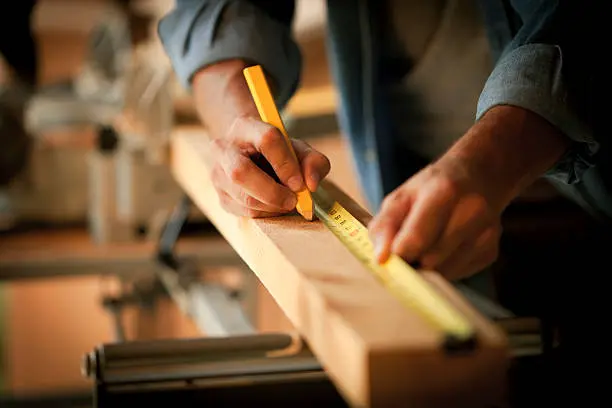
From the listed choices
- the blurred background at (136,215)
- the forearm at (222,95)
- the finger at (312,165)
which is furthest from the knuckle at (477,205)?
the blurred background at (136,215)

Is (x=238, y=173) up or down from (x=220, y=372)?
up

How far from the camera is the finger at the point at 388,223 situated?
19.3 inches

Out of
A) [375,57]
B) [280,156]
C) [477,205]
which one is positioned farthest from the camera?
[375,57]

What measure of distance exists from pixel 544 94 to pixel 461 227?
13 cm

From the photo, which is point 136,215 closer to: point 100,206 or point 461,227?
point 100,206

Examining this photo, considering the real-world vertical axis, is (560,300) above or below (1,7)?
below

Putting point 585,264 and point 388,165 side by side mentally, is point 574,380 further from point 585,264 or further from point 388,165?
point 585,264

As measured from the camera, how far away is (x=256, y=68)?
67 centimetres

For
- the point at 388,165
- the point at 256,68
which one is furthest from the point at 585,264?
the point at 256,68

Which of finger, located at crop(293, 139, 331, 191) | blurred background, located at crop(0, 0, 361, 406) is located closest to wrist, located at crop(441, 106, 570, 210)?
finger, located at crop(293, 139, 331, 191)

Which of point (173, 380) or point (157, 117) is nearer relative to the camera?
point (173, 380)

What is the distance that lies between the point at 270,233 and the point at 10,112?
150 centimetres

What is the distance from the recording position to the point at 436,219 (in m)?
0.48

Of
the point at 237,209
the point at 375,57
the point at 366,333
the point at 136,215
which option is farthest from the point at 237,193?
the point at 136,215
